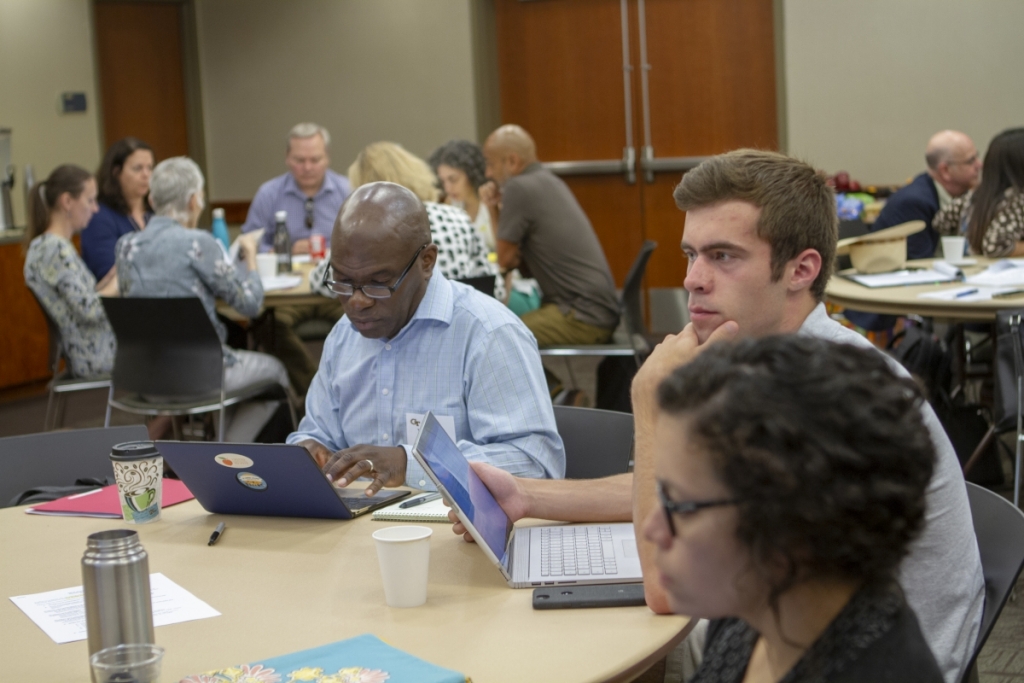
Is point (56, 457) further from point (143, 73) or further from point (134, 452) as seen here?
point (143, 73)

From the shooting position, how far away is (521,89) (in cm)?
869

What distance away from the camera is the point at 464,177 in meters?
5.89

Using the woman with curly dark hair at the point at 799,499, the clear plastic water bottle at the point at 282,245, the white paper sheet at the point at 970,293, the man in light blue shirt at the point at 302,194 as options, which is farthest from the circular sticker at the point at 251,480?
the man in light blue shirt at the point at 302,194

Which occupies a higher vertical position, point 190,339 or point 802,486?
point 802,486

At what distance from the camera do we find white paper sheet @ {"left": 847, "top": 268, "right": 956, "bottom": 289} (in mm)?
4344

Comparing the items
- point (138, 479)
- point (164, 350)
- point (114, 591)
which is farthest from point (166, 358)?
point (114, 591)

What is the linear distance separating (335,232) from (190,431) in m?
3.33

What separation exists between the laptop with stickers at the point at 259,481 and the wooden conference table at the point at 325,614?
0.13 ft

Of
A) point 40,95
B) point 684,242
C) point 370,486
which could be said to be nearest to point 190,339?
point 370,486

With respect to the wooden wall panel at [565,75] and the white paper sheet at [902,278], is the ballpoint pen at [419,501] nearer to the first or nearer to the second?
the white paper sheet at [902,278]

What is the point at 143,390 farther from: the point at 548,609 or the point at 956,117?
the point at 956,117

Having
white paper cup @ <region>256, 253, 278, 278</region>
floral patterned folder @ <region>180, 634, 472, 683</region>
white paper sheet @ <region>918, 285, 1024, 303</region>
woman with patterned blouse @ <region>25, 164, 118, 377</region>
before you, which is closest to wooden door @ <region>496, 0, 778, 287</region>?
white paper cup @ <region>256, 253, 278, 278</region>

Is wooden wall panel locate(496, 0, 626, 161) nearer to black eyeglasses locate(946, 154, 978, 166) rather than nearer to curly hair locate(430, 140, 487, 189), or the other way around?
curly hair locate(430, 140, 487, 189)

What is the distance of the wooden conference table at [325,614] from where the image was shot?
1338mm
